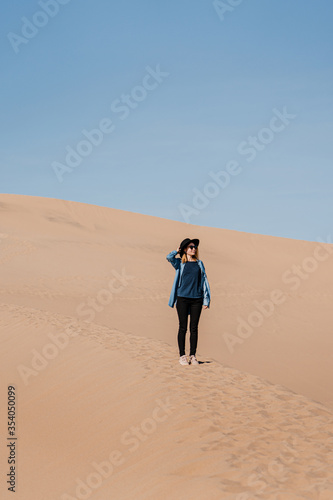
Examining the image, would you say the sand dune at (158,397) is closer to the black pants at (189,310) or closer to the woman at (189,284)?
the black pants at (189,310)

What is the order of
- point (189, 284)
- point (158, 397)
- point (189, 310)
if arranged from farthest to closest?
point (189, 310)
point (189, 284)
point (158, 397)

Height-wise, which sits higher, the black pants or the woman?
the woman

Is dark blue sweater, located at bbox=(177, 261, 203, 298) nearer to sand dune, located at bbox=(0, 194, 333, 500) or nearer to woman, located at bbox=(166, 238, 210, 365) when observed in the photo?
woman, located at bbox=(166, 238, 210, 365)

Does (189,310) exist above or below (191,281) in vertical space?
below

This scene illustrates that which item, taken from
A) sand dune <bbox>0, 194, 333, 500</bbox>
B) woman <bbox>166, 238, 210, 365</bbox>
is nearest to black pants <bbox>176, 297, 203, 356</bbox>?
woman <bbox>166, 238, 210, 365</bbox>

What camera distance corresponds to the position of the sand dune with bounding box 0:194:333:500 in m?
4.65

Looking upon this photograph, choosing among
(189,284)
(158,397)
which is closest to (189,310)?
(189,284)

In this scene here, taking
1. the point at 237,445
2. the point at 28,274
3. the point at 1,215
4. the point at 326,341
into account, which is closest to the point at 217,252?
the point at 1,215

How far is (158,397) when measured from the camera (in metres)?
6.65

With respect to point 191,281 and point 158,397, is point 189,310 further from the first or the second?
point 158,397

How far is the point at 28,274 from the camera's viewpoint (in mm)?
21859

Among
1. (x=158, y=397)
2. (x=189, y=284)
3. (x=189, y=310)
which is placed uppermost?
(x=189, y=284)

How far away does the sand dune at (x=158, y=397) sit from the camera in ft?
15.3

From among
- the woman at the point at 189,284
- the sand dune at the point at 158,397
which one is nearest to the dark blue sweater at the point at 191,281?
the woman at the point at 189,284
